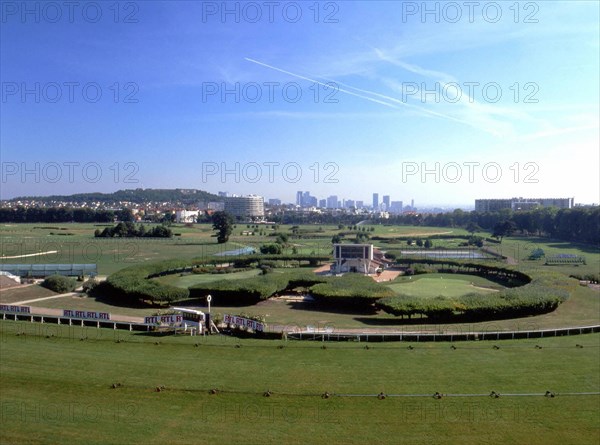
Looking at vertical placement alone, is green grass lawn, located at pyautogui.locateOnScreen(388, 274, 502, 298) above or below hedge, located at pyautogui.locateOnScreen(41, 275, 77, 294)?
below

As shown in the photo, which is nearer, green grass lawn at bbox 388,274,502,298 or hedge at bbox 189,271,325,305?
hedge at bbox 189,271,325,305

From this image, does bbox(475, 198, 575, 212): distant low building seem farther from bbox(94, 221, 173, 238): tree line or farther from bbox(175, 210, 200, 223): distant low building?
bbox(94, 221, 173, 238): tree line

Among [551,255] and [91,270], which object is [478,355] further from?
[551,255]

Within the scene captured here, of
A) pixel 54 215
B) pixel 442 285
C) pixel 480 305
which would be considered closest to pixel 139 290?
pixel 480 305

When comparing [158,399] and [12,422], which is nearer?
[12,422]

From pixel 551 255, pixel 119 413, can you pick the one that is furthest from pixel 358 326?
pixel 551 255

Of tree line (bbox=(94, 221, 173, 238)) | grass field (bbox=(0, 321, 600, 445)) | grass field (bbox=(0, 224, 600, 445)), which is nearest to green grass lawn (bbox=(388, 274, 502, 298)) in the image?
grass field (bbox=(0, 224, 600, 445))

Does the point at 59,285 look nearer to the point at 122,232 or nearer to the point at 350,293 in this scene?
the point at 350,293
